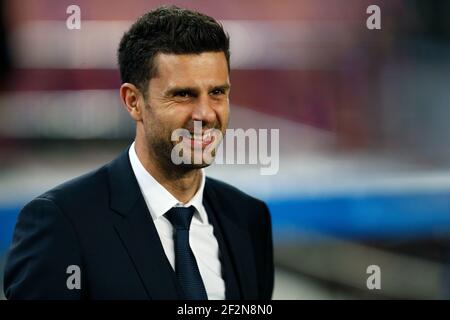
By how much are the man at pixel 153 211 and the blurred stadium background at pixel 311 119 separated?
572 millimetres

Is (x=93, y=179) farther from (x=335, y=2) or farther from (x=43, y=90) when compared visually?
(x=335, y=2)

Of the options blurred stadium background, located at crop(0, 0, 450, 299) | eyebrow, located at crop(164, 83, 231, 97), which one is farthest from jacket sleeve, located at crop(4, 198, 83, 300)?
blurred stadium background, located at crop(0, 0, 450, 299)

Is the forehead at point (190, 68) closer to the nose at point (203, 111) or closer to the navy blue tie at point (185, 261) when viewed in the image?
the nose at point (203, 111)

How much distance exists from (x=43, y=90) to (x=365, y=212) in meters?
1.10

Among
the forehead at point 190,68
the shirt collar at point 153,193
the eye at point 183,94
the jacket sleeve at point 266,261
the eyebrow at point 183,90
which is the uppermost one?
the forehead at point 190,68

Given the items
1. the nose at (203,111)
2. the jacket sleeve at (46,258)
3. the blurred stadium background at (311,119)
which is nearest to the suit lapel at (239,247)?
the nose at (203,111)

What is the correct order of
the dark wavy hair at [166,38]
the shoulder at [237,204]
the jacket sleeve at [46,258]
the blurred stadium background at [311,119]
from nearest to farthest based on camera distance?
the jacket sleeve at [46,258]
the dark wavy hair at [166,38]
the shoulder at [237,204]
the blurred stadium background at [311,119]

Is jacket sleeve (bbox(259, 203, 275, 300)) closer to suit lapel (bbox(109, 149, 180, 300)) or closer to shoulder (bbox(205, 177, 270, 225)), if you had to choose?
shoulder (bbox(205, 177, 270, 225))

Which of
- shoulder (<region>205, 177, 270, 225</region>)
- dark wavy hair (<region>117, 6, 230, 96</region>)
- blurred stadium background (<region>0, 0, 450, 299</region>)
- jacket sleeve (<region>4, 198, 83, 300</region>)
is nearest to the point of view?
jacket sleeve (<region>4, 198, 83, 300</region>)

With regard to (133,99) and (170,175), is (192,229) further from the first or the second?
(133,99)

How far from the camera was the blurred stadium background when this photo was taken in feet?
6.27

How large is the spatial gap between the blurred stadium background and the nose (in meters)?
0.64

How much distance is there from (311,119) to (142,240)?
103 centimetres

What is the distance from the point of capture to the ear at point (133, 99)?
1.34 m
